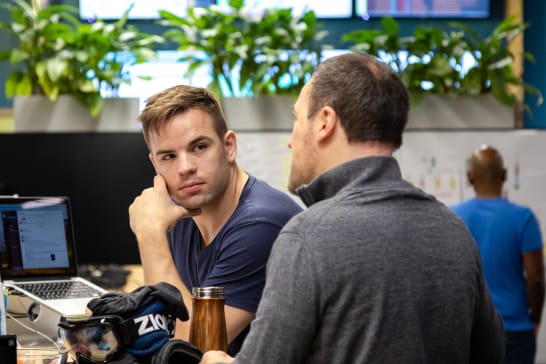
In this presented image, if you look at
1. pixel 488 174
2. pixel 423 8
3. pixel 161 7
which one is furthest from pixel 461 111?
pixel 161 7

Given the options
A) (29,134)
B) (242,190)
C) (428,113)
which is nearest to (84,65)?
(29,134)

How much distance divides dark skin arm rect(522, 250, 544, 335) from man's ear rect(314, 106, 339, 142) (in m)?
2.60

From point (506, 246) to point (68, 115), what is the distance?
8.68ft

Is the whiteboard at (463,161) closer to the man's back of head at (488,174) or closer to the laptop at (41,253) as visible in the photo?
the man's back of head at (488,174)

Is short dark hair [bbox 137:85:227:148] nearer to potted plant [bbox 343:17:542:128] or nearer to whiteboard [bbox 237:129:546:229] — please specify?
whiteboard [bbox 237:129:546:229]

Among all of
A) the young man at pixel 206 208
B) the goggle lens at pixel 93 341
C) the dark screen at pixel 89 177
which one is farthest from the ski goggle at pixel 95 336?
the dark screen at pixel 89 177

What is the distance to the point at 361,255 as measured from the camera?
55.5 inches

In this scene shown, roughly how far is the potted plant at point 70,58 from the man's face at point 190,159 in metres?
3.12

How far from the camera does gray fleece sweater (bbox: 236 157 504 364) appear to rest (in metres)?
1.39

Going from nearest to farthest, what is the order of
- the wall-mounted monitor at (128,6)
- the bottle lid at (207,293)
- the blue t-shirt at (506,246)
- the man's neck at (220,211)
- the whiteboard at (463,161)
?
the bottle lid at (207,293) → the man's neck at (220,211) → the blue t-shirt at (506,246) → the whiteboard at (463,161) → the wall-mounted monitor at (128,6)

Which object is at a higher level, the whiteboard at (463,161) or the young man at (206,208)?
the young man at (206,208)

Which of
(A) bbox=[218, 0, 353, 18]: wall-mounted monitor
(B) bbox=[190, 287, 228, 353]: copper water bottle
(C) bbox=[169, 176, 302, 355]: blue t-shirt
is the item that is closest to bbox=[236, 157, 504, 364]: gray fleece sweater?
(B) bbox=[190, 287, 228, 353]: copper water bottle

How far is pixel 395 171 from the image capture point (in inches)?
60.6

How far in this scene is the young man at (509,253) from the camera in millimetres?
3871
